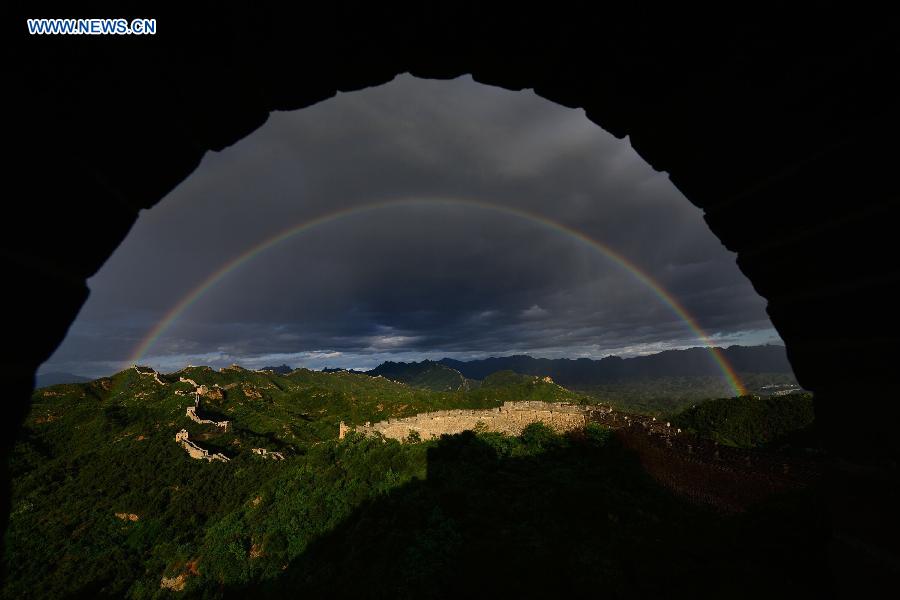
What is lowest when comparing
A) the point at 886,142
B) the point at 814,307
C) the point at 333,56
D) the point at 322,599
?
the point at 322,599

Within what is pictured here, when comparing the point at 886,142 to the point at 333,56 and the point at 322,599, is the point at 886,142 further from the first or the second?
the point at 322,599

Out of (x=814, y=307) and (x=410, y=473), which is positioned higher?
(x=814, y=307)

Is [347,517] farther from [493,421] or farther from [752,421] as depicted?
[752,421]

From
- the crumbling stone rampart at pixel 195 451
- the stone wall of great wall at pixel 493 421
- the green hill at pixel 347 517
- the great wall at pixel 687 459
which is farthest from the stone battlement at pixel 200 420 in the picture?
the great wall at pixel 687 459

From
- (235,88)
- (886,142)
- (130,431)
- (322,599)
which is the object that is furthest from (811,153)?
(130,431)

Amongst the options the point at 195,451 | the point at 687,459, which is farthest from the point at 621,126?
the point at 195,451
